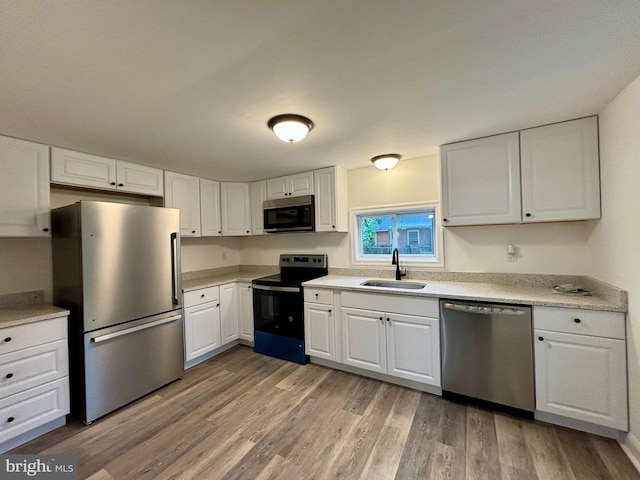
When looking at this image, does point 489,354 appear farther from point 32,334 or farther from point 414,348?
point 32,334

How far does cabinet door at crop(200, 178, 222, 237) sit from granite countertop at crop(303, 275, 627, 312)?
155 centimetres

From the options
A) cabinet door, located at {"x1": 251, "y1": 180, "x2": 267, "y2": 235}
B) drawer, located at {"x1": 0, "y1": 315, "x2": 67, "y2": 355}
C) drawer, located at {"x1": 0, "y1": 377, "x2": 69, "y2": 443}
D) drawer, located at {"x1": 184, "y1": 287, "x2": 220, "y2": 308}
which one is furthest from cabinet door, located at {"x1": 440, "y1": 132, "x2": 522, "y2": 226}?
drawer, located at {"x1": 0, "y1": 377, "x2": 69, "y2": 443}

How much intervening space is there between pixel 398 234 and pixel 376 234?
270 mm

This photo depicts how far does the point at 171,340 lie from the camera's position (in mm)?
2580

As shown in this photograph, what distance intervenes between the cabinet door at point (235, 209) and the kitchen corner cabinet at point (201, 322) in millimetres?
911

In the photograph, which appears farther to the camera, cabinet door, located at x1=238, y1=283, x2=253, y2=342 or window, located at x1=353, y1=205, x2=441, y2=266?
cabinet door, located at x1=238, y1=283, x2=253, y2=342

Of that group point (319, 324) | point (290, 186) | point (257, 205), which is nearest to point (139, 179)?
point (257, 205)

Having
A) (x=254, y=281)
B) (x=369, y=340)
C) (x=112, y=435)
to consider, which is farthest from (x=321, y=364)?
(x=112, y=435)

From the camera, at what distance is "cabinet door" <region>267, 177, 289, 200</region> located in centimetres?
341

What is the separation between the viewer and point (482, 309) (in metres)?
2.02

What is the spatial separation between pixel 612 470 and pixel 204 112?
327 centimetres

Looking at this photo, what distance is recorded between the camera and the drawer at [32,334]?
1.76 m

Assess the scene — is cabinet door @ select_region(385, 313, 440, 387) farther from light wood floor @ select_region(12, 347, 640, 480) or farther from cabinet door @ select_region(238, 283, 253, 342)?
cabinet door @ select_region(238, 283, 253, 342)

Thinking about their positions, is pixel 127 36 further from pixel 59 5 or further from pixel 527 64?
pixel 527 64
